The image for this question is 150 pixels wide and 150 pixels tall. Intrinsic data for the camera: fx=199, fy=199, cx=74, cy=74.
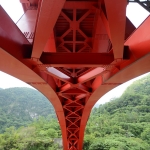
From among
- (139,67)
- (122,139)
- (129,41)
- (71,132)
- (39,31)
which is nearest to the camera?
(39,31)

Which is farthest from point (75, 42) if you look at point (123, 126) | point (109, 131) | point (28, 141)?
point (123, 126)

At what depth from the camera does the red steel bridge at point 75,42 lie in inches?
127

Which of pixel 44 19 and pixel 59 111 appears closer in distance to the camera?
pixel 44 19

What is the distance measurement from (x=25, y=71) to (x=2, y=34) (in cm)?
204

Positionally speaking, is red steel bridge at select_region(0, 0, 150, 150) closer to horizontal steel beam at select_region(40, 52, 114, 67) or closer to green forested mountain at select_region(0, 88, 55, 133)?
horizontal steel beam at select_region(40, 52, 114, 67)

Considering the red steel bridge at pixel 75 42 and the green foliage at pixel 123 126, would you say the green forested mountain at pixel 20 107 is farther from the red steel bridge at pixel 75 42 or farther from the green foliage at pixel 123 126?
the red steel bridge at pixel 75 42

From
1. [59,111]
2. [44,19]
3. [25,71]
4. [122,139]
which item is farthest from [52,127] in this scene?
[44,19]

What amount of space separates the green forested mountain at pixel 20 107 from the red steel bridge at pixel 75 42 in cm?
4118

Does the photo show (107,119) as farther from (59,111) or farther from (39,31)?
(39,31)

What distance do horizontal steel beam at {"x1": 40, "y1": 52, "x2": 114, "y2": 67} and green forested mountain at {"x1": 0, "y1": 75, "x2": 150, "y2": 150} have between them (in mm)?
28043

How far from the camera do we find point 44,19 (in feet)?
9.80

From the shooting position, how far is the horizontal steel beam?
5398 mm

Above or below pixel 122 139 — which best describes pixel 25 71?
above

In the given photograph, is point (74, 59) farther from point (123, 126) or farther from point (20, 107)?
point (20, 107)
